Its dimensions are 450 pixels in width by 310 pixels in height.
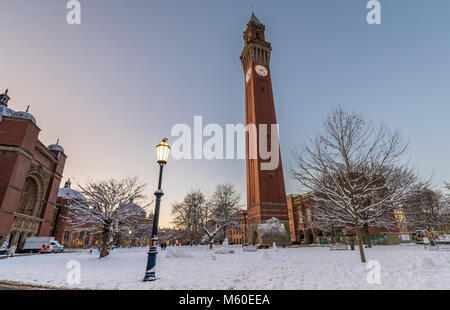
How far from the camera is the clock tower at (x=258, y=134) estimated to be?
132 feet

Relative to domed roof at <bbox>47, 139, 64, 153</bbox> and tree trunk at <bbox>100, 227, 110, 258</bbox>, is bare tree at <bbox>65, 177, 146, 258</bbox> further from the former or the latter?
domed roof at <bbox>47, 139, 64, 153</bbox>

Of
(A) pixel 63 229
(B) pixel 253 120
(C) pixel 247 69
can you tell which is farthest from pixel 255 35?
(A) pixel 63 229

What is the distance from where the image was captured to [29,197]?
109 feet

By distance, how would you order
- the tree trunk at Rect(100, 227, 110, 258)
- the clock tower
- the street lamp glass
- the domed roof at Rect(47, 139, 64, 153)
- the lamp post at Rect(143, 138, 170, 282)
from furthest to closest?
1. the clock tower
2. the domed roof at Rect(47, 139, 64, 153)
3. the tree trunk at Rect(100, 227, 110, 258)
4. the street lamp glass
5. the lamp post at Rect(143, 138, 170, 282)

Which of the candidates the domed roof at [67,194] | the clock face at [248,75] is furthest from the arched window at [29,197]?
the clock face at [248,75]

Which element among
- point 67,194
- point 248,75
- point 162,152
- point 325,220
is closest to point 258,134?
point 248,75

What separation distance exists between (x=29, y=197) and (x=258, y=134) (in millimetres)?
41443

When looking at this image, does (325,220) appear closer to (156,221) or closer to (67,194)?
(156,221)

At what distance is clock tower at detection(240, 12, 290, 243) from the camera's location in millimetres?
40281

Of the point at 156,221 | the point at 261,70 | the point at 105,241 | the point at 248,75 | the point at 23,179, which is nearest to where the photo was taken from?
the point at 156,221

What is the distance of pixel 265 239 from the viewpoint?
115 ft

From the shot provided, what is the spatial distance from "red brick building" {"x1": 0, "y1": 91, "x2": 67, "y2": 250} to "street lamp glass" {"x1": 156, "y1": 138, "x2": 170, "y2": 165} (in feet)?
94.2

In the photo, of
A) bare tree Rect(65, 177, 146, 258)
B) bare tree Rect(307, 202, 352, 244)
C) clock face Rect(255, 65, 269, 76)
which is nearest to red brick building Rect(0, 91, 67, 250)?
bare tree Rect(65, 177, 146, 258)
